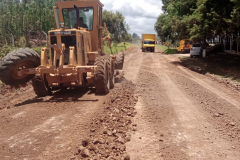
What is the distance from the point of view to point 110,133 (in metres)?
4.70

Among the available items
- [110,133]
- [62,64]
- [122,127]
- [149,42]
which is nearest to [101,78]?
[62,64]

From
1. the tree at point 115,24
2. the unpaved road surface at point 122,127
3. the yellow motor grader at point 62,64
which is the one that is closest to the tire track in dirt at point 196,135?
the unpaved road surface at point 122,127

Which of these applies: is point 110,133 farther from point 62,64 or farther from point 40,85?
point 40,85

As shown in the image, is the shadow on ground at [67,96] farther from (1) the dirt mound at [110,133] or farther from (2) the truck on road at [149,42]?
(2) the truck on road at [149,42]

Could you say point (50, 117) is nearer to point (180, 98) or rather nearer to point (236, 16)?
point (180, 98)

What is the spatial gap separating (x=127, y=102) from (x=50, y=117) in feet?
8.07

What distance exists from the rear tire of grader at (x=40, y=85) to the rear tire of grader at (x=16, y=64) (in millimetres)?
432

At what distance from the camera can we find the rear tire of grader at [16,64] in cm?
704

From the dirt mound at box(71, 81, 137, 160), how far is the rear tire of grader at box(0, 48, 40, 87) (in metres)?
2.93

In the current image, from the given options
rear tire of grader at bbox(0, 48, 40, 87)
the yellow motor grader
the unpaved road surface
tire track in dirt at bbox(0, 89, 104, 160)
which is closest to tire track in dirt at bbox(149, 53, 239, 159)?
the unpaved road surface

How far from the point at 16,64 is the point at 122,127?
4.11 metres

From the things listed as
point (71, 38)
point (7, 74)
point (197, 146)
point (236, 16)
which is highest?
point (236, 16)

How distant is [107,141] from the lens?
437cm

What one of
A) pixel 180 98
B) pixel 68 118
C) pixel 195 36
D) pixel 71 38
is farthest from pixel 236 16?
pixel 68 118
